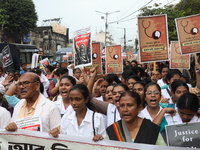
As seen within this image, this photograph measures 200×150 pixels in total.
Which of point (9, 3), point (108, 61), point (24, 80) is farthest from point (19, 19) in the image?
point (24, 80)

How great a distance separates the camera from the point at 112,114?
3621mm

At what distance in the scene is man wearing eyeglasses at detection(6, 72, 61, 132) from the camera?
2.87 metres

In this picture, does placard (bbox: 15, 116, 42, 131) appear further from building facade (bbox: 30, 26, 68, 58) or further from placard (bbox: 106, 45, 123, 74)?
building facade (bbox: 30, 26, 68, 58)

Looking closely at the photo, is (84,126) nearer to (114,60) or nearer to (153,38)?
(153,38)

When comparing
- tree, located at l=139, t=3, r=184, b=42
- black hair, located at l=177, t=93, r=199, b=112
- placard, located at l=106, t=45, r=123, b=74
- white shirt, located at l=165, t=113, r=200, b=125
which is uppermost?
tree, located at l=139, t=3, r=184, b=42

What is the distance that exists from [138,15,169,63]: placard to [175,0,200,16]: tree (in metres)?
15.6

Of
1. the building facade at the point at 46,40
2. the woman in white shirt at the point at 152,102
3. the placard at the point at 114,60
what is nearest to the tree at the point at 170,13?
the placard at the point at 114,60

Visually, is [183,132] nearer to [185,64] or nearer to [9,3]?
[185,64]

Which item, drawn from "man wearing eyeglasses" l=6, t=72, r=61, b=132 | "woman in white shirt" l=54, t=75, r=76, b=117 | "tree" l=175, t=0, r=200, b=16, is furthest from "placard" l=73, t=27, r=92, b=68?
"tree" l=175, t=0, r=200, b=16

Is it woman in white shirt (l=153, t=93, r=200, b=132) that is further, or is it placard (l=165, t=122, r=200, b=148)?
woman in white shirt (l=153, t=93, r=200, b=132)

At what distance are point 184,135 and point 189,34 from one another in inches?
155

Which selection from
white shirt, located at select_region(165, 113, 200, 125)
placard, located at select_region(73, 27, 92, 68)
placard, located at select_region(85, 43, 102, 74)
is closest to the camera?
white shirt, located at select_region(165, 113, 200, 125)

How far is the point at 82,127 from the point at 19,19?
34534mm

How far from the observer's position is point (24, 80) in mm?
3039
